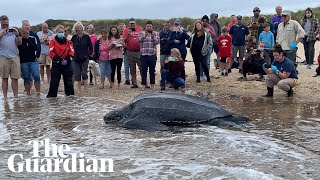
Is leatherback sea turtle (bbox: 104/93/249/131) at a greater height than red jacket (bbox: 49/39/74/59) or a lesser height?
lesser

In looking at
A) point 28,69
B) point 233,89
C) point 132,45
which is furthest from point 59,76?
point 233,89

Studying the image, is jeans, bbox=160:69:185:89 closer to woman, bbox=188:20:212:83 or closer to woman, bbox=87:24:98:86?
woman, bbox=188:20:212:83

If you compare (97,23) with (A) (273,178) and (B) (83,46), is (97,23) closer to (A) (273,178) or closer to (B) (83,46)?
(B) (83,46)

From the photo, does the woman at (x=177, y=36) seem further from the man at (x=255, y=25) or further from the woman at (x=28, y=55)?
the woman at (x=28, y=55)

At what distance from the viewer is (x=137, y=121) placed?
572 cm

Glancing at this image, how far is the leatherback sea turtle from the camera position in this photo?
578 centimetres

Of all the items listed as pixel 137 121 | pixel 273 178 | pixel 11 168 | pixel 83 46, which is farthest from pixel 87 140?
pixel 83 46

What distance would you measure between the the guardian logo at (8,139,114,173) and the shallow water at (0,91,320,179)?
10 cm

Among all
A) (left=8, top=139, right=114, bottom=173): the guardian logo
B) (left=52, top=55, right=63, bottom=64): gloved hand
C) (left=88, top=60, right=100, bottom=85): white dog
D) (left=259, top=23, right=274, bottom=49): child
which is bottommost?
(left=8, top=139, right=114, bottom=173): the guardian logo

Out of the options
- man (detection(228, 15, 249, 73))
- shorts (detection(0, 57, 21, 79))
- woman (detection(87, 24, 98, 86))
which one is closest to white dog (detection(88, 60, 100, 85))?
woman (detection(87, 24, 98, 86))

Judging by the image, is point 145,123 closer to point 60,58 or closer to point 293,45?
A: point 60,58

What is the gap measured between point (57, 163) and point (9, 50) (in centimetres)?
509

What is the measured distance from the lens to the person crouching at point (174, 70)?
9.33 meters

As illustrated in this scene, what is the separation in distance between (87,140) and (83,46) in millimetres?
4365
